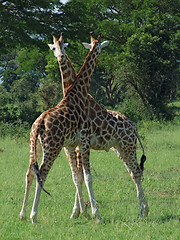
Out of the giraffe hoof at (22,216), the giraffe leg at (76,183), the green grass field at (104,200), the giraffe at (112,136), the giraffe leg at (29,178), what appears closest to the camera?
the green grass field at (104,200)

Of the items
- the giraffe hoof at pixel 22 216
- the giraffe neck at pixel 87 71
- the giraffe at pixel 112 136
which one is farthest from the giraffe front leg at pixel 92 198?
the giraffe neck at pixel 87 71

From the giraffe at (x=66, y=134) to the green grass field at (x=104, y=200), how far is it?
312 millimetres

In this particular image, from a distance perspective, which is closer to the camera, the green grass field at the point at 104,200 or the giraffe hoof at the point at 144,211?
the green grass field at the point at 104,200

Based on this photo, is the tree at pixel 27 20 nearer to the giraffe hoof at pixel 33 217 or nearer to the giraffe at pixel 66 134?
the giraffe at pixel 66 134

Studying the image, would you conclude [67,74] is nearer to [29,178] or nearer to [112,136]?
[112,136]

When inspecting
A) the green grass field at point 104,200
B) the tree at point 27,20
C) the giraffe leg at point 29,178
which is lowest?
the green grass field at point 104,200

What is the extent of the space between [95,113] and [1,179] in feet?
13.3

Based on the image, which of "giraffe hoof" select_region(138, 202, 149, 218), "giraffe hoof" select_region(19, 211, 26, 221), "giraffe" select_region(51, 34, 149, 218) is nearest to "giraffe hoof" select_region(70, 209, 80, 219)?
"giraffe" select_region(51, 34, 149, 218)

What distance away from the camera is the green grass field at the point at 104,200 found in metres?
5.38

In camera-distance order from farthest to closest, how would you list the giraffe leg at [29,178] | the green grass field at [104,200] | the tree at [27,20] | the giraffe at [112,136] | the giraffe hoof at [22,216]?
the tree at [27,20]
the giraffe at [112,136]
the giraffe hoof at [22,216]
the giraffe leg at [29,178]
the green grass field at [104,200]

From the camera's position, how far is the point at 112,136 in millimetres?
6328

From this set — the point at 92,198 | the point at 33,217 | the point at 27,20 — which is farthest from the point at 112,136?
the point at 27,20

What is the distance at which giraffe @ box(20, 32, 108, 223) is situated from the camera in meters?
5.41

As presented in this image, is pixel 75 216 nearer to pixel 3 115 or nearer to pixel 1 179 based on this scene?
pixel 1 179
